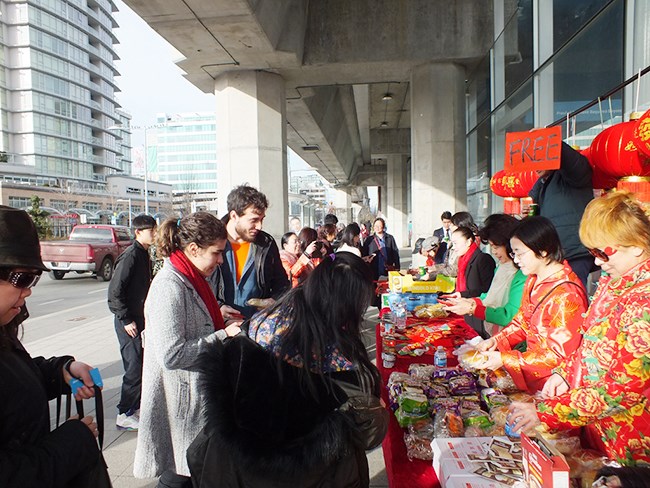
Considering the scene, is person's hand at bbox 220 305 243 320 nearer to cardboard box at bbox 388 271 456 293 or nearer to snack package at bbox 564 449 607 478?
snack package at bbox 564 449 607 478

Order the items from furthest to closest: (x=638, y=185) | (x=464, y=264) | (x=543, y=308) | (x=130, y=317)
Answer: (x=464, y=264) < (x=130, y=317) < (x=638, y=185) < (x=543, y=308)

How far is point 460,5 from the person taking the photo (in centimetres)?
846

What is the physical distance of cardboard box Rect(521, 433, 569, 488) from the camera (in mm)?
1145

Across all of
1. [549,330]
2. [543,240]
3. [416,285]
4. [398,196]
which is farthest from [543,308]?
[398,196]

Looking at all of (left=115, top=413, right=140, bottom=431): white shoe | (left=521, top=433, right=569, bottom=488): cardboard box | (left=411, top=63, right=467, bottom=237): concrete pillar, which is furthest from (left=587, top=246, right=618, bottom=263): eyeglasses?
(left=411, top=63, right=467, bottom=237): concrete pillar

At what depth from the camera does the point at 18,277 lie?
4.05 ft

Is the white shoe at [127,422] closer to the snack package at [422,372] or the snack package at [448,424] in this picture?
the snack package at [422,372]

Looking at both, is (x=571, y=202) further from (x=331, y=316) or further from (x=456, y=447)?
(x=331, y=316)

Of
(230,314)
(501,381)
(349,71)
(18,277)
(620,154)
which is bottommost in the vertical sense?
(501,381)

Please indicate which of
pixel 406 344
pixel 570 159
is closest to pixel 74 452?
pixel 406 344

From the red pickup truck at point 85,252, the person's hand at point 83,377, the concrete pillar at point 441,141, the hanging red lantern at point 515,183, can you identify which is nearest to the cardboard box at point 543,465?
the person's hand at point 83,377

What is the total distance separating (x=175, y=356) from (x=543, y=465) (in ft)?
5.26

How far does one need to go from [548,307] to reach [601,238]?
0.65m

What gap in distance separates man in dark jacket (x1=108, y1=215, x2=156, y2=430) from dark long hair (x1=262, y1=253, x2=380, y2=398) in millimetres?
2936
